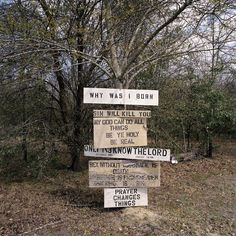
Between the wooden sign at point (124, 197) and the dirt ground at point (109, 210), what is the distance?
0.11 m

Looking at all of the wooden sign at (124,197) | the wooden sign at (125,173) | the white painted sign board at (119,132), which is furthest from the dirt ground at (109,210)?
the white painted sign board at (119,132)

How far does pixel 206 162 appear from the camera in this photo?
11961 mm

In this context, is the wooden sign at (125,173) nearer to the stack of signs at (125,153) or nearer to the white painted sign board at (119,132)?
the stack of signs at (125,153)

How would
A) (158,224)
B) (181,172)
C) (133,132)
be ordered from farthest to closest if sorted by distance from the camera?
(181,172) < (133,132) < (158,224)

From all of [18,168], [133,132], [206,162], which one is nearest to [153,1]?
[133,132]

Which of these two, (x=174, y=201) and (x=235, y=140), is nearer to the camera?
(x=174, y=201)

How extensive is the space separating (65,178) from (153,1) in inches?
180

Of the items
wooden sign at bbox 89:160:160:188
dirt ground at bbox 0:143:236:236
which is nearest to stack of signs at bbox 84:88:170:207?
wooden sign at bbox 89:160:160:188

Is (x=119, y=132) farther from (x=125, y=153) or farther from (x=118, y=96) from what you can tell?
(x=118, y=96)

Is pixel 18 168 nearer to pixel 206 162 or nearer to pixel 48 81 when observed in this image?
pixel 48 81

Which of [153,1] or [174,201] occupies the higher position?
[153,1]

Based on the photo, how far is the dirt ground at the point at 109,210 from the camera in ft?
18.2

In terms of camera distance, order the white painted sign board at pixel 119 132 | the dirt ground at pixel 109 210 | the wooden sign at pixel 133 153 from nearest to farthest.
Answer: the dirt ground at pixel 109 210 < the white painted sign board at pixel 119 132 < the wooden sign at pixel 133 153

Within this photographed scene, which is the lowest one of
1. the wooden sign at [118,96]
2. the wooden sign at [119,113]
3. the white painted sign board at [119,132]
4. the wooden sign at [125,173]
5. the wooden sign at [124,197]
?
the wooden sign at [124,197]
